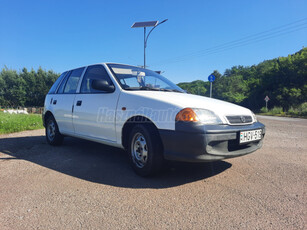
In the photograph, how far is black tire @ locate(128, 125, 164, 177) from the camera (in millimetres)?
2598

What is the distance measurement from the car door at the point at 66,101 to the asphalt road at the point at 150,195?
0.81 m

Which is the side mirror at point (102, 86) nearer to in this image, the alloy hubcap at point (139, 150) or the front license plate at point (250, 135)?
the alloy hubcap at point (139, 150)

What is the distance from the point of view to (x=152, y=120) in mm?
2639

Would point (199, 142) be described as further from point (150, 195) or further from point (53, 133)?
point (53, 133)

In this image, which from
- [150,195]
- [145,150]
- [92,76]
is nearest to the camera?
[150,195]

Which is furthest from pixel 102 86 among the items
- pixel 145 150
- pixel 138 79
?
pixel 145 150

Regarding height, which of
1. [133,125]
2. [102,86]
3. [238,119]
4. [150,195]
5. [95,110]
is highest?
[102,86]

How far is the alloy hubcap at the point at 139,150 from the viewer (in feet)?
9.09

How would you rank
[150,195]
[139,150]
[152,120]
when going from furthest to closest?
[139,150] < [152,120] < [150,195]

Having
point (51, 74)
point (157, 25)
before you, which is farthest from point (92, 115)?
point (51, 74)

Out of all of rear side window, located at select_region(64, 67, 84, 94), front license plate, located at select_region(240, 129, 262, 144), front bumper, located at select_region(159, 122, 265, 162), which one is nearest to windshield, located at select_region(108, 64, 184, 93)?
rear side window, located at select_region(64, 67, 84, 94)

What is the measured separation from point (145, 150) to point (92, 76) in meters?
1.92

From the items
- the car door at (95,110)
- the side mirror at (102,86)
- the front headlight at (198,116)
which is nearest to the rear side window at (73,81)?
the car door at (95,110)

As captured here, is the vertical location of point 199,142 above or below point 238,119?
below
